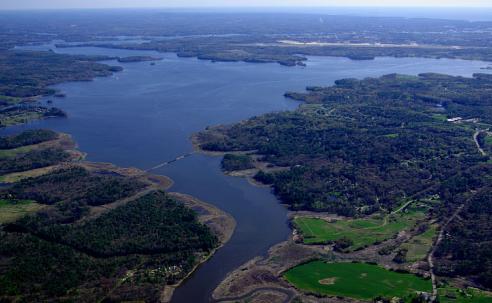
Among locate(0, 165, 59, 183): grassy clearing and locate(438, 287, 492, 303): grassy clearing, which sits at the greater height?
locate(0, 165, 59, 183): grassy clearing

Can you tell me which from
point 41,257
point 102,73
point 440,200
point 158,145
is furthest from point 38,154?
point 102,73

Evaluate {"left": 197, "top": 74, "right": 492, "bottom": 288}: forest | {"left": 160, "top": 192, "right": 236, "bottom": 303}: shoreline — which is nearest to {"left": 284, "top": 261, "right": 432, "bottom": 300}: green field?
{"left": 197, "top": 74, "right": 492, "bottom": 288}: forest

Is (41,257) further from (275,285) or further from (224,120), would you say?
(224,120)

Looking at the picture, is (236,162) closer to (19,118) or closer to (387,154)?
(387,154)

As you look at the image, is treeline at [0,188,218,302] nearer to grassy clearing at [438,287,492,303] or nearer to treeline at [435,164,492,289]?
grassy clearing at [438,287,492,303]

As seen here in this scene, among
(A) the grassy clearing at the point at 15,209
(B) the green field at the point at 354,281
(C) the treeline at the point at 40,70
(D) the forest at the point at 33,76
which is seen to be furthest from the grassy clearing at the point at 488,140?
(C) the treeline at the point at 40,70

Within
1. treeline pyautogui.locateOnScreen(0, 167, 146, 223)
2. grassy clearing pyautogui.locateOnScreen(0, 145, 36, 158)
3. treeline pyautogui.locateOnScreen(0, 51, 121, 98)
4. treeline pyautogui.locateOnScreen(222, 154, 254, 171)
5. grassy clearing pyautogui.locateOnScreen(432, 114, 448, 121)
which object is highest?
treeline pyautogui.locateOnScreen(0, 51, 121, 98)
